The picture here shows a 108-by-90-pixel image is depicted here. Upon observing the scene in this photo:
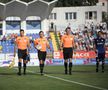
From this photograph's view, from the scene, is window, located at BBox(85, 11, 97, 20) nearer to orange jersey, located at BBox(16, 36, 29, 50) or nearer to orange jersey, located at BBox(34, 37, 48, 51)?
orange jersey, located at BBox(34, 37, 48, 51)

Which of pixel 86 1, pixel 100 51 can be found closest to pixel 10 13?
pixel 100 51

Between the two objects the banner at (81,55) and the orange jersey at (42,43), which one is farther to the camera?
the banner at (81,55)

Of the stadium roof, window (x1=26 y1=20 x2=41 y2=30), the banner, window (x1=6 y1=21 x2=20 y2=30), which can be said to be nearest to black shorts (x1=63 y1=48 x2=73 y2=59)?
the banner

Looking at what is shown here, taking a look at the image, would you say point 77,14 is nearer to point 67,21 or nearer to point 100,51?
point 67,21

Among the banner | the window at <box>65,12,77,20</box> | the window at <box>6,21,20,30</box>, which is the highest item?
the window at <box>65,12,77,20</box>

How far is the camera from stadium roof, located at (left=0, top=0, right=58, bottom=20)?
46.2 metres

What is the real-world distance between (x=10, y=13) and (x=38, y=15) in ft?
9.41

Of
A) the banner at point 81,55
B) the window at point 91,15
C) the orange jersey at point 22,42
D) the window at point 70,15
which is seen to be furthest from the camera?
the window at point 91,15

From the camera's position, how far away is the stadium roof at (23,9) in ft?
152

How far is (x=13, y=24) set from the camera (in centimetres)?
4653

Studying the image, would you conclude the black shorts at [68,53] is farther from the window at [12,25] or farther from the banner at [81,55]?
the window at [12,25]

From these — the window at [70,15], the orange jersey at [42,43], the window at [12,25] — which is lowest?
the orange jersey at [42,43]

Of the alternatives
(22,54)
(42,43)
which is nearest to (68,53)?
(42,43)

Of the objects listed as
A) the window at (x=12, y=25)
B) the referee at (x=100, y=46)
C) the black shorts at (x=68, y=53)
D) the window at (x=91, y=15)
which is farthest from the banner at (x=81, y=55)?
the window at (x=91, y=15)
